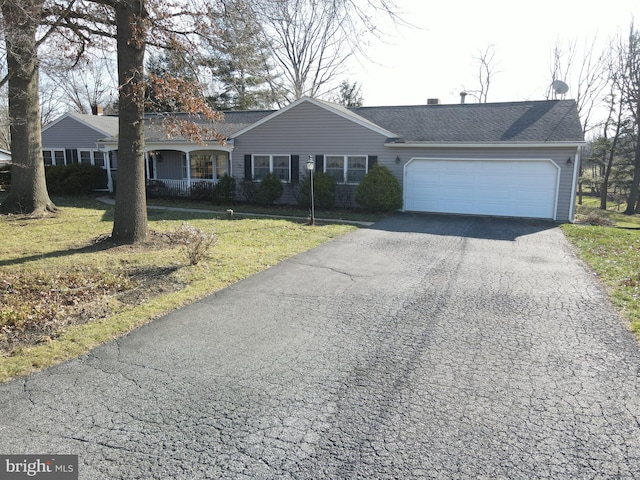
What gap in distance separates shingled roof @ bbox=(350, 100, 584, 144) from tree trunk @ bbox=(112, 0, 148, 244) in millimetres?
→ 9641

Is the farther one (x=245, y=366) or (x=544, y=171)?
(x=544, y=171)

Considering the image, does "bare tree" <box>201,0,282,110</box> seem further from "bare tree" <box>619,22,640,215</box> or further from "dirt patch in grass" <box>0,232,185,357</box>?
"bare tree" <box>619,22,640,215</box>

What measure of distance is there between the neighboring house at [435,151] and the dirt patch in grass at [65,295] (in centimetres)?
733

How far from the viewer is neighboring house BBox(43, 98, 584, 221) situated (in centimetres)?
1438

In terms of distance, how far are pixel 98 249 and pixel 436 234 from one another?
8195mm

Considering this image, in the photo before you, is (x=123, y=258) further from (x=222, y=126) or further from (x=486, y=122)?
(x=222, y=126)

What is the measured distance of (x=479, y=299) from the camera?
6.34 meters

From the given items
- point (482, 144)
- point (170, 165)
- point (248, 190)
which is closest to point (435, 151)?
point (482, 144)

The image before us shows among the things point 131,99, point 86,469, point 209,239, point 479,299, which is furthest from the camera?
point 131,99

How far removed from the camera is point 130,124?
362 inches

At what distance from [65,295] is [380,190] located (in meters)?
11.0

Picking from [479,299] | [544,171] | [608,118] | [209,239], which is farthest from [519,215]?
[608,118]

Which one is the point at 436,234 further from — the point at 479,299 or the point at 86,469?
the point at 86,469

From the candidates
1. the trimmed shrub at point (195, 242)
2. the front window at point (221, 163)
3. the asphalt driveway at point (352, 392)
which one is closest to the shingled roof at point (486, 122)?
the front window at point (221, 163)
